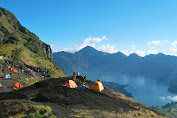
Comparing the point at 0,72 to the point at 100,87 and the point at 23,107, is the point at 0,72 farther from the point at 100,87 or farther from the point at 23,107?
the point at 23,107

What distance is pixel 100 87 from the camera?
35406mm

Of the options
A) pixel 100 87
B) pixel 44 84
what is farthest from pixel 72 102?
pixel 44 84

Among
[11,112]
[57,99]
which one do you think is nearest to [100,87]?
[57,99]

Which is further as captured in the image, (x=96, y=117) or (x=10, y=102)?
(x=96, y=117)

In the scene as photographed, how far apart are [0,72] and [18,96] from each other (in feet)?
171

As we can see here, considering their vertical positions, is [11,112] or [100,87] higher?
[100,87]

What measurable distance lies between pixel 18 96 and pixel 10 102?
14.5ft

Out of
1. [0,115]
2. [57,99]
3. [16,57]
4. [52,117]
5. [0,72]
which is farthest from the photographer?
[16,57]

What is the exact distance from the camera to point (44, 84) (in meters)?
36.4

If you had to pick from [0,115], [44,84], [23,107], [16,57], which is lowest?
[0,115]

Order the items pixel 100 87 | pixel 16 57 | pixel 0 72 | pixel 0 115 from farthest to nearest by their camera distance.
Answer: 1. pixel 16 57
2. pixel 0 72
3. pixel 100 87
4. pixel 0 115

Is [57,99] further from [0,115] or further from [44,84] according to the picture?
[44,84]

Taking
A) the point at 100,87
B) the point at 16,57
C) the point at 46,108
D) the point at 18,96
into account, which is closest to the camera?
the point at 46,108

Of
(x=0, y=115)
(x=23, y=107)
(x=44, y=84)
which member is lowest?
(x=0, y=115)
